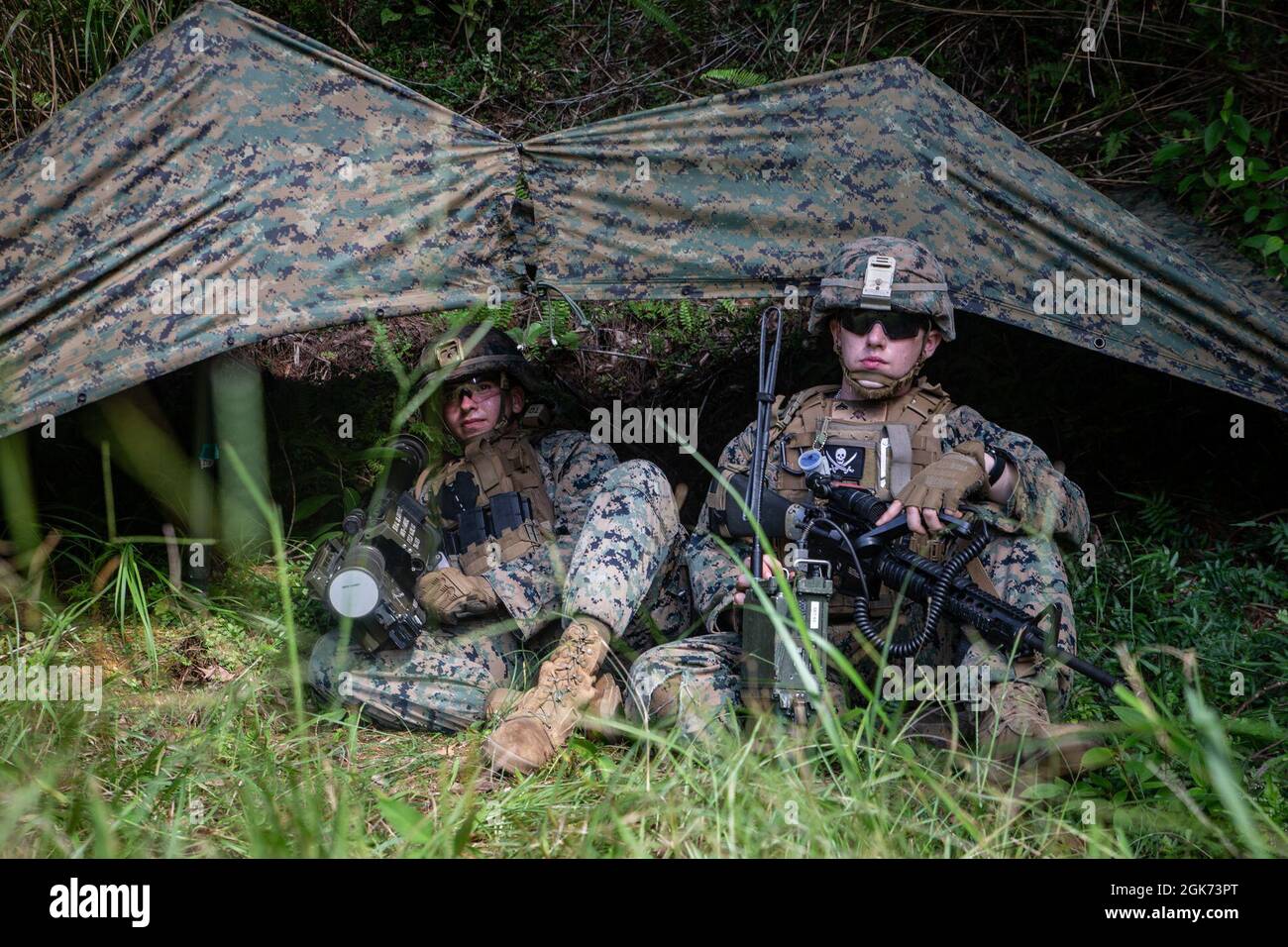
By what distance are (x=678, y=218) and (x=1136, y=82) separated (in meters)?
2.43

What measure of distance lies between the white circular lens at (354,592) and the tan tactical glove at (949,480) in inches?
67.4

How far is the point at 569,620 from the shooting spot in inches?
151

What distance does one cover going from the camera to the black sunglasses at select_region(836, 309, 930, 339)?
Answer: 3.94 m

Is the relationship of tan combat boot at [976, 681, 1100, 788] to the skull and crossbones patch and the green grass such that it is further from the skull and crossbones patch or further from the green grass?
the skull and crossbones patch

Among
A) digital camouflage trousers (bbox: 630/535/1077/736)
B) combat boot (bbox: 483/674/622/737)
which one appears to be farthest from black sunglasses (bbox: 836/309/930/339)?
combat boot (bbox: 483/674/622/737)

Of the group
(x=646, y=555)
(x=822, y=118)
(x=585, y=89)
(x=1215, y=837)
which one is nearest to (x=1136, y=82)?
(x=822, y=118)

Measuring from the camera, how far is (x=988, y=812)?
2736 millimetres

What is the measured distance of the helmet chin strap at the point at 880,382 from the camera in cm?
401

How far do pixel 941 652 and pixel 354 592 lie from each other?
1904 mm
